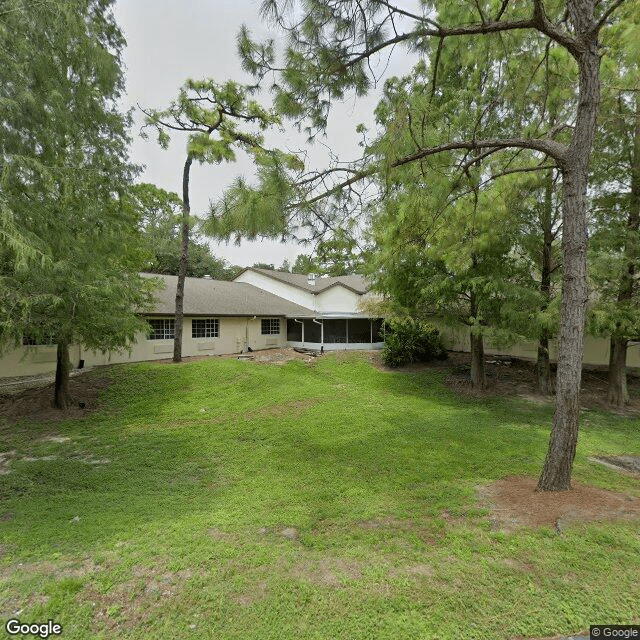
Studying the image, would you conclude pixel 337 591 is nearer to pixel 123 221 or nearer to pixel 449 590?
pixel 449 590

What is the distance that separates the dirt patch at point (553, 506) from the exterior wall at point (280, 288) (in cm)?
1712

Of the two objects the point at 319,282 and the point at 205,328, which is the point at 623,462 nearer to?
the point at 205,328

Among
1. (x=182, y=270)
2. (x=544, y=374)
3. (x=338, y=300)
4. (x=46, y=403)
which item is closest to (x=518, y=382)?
(x=544, y=374)

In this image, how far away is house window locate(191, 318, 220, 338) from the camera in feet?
58.2

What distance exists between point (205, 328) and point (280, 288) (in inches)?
275

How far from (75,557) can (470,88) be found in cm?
966

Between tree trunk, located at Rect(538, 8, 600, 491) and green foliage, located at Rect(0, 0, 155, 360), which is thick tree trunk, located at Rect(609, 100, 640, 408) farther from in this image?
green foliage, located at Rect(0, 0, 155, 360)

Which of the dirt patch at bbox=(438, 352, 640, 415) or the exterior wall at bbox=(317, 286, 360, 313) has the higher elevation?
the exterior wall at bbox=(317, 286, 360, 313)

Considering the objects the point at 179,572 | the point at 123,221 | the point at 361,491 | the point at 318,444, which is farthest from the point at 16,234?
the point at 318,444

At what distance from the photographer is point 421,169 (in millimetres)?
5344

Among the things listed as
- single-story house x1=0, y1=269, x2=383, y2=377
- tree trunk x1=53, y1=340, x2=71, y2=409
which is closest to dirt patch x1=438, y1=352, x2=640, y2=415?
single-story house x1=0, y1=269, x2=383, y2=377

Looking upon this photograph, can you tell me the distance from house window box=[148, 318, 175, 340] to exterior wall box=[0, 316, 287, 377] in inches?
10.1

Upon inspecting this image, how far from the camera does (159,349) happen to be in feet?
53.5

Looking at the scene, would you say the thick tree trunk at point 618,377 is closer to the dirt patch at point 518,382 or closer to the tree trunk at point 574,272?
the dirt patch at point 518,382
